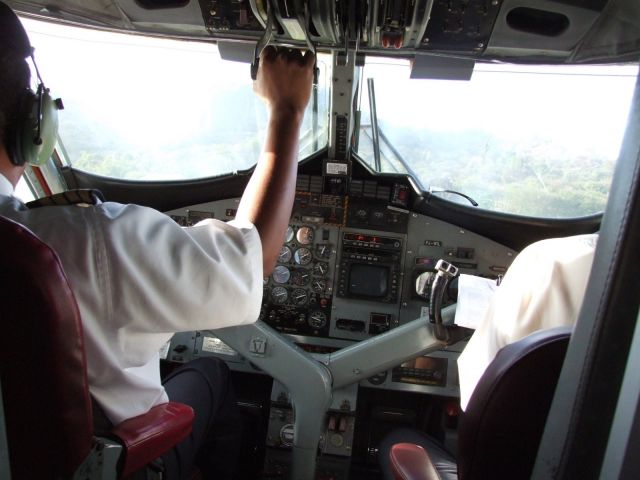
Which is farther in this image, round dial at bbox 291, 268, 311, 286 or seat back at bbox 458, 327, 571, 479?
round dial at bbox 291, 268, 311, 286

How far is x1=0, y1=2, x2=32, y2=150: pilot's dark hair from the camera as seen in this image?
0.96 m

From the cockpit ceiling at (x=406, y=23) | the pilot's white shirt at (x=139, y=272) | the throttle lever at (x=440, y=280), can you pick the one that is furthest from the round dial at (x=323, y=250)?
the pilot's white shirt at (x=139, y=272)

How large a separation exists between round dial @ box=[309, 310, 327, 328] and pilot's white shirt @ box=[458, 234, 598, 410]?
149cm

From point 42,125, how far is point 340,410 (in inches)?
75.6

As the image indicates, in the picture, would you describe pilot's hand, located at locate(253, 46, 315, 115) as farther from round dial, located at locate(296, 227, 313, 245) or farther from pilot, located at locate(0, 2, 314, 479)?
round dial, located at locate(296, 227, 313, 245)

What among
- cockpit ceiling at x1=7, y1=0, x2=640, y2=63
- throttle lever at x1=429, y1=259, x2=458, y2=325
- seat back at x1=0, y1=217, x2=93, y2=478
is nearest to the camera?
seat back at x1=0, y1=217, x2=93, y2=478

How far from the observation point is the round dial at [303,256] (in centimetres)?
274

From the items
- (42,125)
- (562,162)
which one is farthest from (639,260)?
(562,162)

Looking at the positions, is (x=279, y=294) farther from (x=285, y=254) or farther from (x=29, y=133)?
(x=29, y=133)

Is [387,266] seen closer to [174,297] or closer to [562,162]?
[562,162]

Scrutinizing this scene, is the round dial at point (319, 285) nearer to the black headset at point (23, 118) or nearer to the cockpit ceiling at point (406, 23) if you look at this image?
the cockpit ceiling at point (406, 23)

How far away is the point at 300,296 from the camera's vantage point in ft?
9.12

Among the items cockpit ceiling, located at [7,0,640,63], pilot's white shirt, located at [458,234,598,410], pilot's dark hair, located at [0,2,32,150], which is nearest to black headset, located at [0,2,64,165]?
pilot's dark hair, located at [0,2,32,150]

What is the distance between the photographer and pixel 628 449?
562mm
